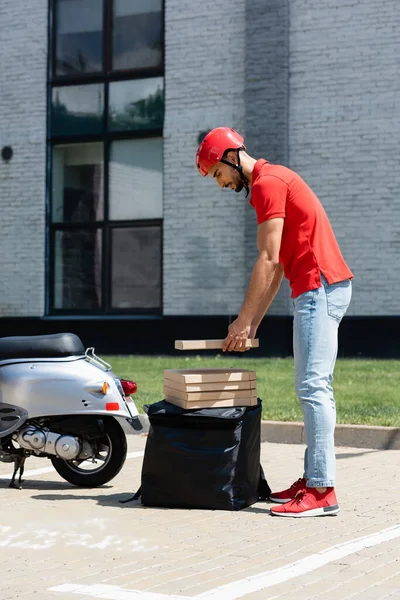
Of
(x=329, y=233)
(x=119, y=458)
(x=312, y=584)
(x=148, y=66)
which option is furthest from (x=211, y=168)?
(x=148, y=66)

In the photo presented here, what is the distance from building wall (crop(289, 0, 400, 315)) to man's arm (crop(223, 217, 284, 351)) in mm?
11017

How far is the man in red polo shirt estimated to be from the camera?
6.02 meters

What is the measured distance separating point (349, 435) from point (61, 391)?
317cm

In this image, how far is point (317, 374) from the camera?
607cm

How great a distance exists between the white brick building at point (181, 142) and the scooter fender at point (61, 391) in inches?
405

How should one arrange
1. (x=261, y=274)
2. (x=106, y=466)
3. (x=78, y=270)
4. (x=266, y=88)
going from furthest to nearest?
(x=78, y=270)
(x=266, y=88)
(x=106, y=466)
(x=261, y=274)

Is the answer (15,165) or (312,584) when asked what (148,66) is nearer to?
(15,165)

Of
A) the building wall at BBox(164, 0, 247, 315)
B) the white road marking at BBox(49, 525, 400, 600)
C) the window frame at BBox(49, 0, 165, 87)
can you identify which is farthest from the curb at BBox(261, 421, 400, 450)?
the window frame at BBox(49, 0, 165, 87)

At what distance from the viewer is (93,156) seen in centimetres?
1903

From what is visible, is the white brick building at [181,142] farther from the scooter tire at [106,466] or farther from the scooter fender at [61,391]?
the scooter fender at [61,391]

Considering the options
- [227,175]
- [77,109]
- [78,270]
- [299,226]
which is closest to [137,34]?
[77,109]

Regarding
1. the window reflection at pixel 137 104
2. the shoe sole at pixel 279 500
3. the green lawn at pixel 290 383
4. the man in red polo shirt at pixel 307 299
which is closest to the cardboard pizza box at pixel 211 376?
the man in red polo shirt at pixel 307 299

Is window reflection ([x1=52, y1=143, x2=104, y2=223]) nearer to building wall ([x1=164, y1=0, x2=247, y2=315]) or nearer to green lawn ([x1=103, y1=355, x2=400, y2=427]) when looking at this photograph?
building wall ([x1=164, y1=0, x2=247, y2=315])

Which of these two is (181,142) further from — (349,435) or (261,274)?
(261,274)
